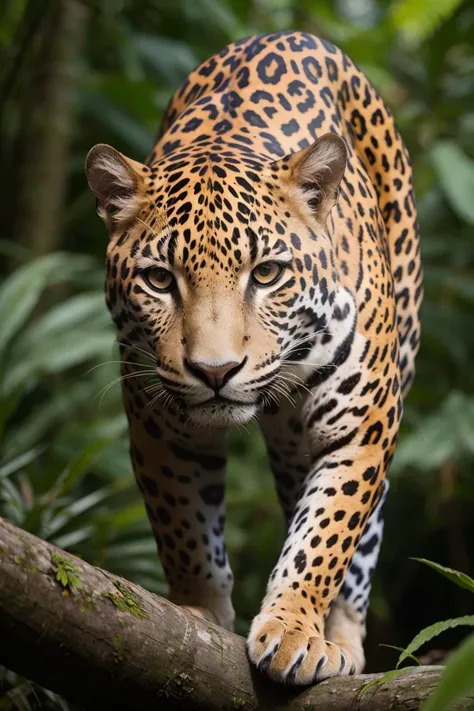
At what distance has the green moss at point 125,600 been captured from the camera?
3551 mm

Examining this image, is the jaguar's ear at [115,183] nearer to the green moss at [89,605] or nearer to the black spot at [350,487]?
the black spot at [350,487]

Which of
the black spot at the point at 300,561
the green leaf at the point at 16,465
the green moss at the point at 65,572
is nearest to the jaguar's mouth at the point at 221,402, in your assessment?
the black spot at the point at 300,561

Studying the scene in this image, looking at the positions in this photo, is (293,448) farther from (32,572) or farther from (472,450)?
(472,450)

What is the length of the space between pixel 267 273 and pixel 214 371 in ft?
1.61

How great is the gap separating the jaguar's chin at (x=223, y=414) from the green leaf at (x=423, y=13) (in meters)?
7.43

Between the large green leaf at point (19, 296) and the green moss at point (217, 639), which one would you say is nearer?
the green moss at point (217, 639)

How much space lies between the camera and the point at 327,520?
173 inches

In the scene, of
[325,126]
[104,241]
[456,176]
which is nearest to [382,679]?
[325,126]

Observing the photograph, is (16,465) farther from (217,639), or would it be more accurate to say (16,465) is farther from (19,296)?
(217,639)

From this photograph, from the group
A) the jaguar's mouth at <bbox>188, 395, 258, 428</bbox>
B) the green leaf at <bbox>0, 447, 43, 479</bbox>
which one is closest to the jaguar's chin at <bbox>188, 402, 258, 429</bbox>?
the jaguar's mouth at <bbox>188, 395, 258, 428</bbox>

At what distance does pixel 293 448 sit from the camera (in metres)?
5.11

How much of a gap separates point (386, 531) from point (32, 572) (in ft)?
26.0

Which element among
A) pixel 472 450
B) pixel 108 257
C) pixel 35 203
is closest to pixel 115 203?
pixel 108 257

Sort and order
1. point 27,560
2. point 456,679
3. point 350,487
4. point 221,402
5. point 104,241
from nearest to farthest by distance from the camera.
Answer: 1. point 456,679
2. point 27,560
3. point 221,402
4. point 350,487
5. point 104,241
